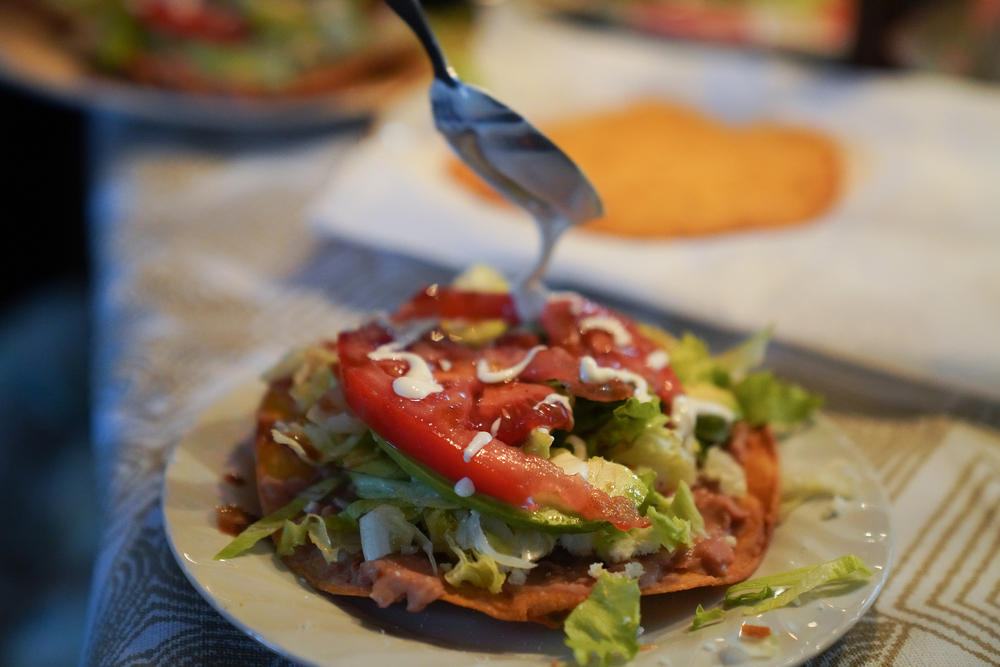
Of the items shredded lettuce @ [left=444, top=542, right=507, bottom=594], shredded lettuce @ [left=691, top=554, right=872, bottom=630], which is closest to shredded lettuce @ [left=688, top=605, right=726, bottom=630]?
shredded lettuce @ [left=691, top=554, right=872, bottom=630]

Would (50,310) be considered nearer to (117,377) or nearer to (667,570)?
(117,377)

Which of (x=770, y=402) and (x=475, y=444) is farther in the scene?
(x=770, y=402)

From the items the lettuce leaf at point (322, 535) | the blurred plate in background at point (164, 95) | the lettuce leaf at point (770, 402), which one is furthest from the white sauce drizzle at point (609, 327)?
the blurred plate in background at point (164, 95)

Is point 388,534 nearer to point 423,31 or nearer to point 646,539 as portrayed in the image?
point 646,539

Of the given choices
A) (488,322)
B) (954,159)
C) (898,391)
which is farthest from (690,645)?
(954,159)

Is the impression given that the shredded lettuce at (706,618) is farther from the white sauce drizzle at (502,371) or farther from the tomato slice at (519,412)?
the white sauce drizzle at (502,371)

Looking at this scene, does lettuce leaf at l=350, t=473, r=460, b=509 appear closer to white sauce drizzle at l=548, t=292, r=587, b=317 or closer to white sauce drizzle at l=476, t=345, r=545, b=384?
white sauce drizzle at l=476, t=345, r=545, b=384

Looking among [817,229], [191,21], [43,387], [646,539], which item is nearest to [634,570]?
[646,539]
